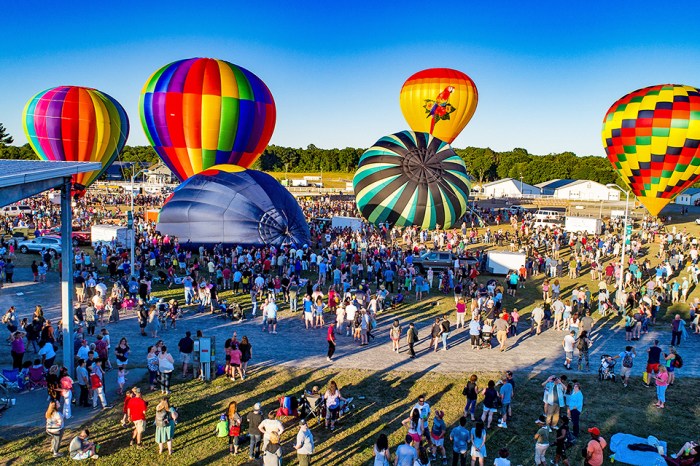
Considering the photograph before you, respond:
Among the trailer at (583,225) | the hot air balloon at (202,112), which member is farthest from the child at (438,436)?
the trailer at (583,225)

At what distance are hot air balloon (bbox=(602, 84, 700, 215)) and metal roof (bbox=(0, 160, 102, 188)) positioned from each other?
32.2 meters

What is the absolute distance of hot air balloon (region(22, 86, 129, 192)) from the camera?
37375mm

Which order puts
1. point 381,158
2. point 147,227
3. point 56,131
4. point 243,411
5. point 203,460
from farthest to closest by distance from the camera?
point 56,131 → point 381,158 → point 147,227 → point 243,411 → point 203,460

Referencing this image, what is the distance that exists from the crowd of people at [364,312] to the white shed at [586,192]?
1855 inches

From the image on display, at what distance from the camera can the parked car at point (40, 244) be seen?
26.5 metres

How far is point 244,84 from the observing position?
3400cm

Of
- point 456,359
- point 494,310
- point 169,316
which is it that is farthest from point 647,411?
point 169,316

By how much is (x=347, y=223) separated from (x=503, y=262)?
12000mm

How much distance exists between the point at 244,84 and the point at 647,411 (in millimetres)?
27709

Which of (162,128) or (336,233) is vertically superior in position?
(162,128)

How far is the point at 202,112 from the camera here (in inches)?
1291

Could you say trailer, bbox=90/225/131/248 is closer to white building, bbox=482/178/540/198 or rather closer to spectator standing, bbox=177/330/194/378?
spectator standing, bbox=177/330/194/378

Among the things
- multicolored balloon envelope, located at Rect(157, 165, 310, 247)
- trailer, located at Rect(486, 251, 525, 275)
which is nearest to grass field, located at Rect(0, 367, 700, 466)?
trailer, located at Rect(486, 251, 525, 275)

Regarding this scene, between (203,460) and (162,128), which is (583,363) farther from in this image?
(162,128)
